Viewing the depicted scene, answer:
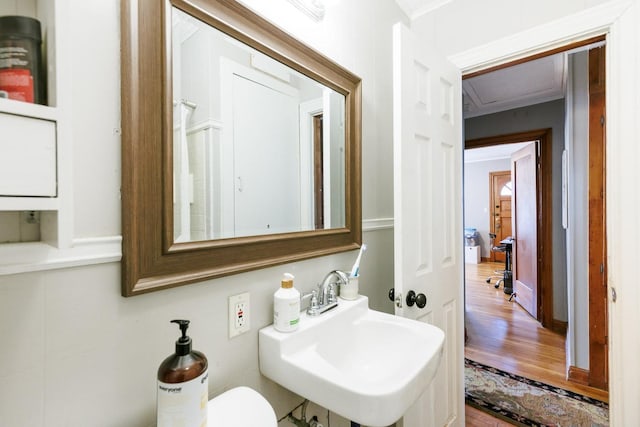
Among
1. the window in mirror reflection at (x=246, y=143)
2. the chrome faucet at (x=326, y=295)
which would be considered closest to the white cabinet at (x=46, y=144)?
the window in mirror reflection at (x=246, y=143)

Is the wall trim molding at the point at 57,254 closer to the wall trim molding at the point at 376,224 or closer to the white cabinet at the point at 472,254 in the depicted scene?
the wall trim molding at the point at 376,224

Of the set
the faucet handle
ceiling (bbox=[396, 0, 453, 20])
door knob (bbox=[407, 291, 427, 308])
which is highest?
ceiling (bbox=[396, 0, 453, 20])

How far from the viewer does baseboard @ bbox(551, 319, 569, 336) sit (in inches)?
116

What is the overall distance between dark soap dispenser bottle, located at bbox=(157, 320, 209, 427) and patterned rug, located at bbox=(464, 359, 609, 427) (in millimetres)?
2069

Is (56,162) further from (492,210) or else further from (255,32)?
(492,210)

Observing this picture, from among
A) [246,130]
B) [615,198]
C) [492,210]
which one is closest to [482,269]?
[492,210]

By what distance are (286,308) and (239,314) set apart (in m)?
0.14

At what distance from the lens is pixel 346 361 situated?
1.05 m

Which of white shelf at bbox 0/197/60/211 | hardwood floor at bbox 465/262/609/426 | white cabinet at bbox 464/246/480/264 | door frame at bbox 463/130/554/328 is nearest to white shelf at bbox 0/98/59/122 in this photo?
white shelf at bbox 0/197/60/211

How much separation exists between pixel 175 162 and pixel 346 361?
87 cm

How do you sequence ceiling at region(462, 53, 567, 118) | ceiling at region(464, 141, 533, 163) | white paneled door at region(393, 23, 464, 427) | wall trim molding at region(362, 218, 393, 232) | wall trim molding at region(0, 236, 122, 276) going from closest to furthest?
wall trim molding at region(0, 236, 122, 276) → white paneled door at region(393, 23, 464, 427) → wall trim molding at region(362, 218, 393, 232) → ceiling at region(462, 53, 567, 118) → ceiling at region(464, 141, 533, 163)

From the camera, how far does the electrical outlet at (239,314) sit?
2.72 ft

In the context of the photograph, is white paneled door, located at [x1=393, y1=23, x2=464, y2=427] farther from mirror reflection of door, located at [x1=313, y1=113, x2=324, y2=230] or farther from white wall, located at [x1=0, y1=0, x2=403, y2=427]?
white wall, located at [x1=0, y1=0, x2=403, y2=427]

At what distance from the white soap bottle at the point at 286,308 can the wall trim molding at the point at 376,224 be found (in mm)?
620
